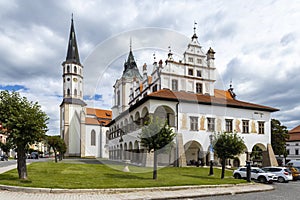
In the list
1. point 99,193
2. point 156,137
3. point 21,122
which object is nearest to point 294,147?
point 156,137

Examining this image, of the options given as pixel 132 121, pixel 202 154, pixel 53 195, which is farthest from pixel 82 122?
pixel 53 195

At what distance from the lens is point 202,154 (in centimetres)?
3553

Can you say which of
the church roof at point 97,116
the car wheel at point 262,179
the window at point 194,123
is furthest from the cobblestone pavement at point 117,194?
the church roof at point 97,116

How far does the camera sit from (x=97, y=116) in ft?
292

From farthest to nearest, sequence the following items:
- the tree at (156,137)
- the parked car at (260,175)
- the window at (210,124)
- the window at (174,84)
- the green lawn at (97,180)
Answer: the window at (174,84), the window at (210,124), the parked car at (260,175), the tree at (156,137), the green lawn at (97,180)

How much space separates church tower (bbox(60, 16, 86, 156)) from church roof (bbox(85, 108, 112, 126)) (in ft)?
11.4

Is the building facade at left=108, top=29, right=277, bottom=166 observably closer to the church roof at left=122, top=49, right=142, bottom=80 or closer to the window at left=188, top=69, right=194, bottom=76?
the window at left=188, top=69, right=194, bottom=76

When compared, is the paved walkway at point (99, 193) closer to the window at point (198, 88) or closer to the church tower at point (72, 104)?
the window at point (198, 88)

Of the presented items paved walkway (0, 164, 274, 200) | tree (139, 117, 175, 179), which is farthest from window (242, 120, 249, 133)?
paved walkway (0, 164, 274, 200)

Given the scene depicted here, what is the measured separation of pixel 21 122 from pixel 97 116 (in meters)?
74.7

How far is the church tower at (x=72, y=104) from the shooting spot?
3063 inches

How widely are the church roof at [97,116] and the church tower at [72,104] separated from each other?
11.4 feet

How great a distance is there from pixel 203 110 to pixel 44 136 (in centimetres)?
2368

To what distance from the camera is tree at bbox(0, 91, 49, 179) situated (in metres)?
15.1
